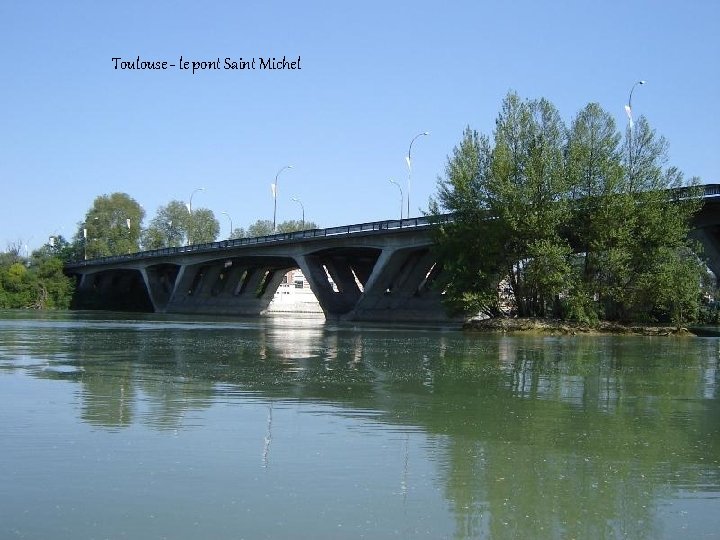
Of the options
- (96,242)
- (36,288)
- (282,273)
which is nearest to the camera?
(282,273)

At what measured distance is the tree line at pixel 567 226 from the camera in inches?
2276

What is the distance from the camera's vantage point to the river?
9.96m

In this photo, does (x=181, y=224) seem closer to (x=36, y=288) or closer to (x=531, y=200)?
(x=36, y=288)

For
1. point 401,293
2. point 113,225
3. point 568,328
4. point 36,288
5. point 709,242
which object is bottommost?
point 568,328

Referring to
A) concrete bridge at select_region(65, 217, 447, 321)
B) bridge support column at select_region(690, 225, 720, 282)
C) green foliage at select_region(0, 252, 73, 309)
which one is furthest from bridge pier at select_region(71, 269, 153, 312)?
bridge support column at select_region(690, 225, 720, 282)

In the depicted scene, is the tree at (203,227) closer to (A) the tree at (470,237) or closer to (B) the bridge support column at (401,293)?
(B) the bridge support column at (401,293)

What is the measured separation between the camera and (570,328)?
196 ft

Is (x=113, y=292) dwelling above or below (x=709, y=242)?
below

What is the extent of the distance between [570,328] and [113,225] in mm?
125614

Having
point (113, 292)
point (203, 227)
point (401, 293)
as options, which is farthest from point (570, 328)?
point (203, 227)

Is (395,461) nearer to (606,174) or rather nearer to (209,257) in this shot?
(606,174)

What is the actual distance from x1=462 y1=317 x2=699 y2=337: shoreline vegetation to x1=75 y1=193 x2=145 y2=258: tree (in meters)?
114

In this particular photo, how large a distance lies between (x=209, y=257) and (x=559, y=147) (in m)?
62.1

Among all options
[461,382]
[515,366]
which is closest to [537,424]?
[461,382]
